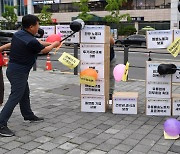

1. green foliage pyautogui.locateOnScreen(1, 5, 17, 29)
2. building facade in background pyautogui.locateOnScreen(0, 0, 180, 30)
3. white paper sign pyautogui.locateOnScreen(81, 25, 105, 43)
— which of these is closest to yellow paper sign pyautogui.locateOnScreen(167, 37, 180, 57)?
white paper sign pyautogui.locateOnScreen(81, 25, 105, 43)

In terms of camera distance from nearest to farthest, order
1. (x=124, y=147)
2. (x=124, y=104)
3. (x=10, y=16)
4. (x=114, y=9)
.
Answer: (x=124, y=147), (x=124, y=104), (x=114, y=9), (x=10, y=16)

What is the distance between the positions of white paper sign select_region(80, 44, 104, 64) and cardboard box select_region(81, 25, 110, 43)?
95 millimetres

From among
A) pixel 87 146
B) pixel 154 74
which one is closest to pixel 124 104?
pixel 154 74

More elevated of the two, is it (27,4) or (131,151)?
(27,4)

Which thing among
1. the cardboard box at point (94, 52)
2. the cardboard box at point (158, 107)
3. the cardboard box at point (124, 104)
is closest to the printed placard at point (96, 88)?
the cardboard box at point (124, 104)

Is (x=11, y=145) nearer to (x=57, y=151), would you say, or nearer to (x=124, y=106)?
(x=57, y=151)

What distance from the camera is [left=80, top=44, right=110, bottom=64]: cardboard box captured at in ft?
18.8

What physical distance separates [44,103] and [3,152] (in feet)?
8.88

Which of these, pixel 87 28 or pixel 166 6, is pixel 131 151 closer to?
pixel 87 28

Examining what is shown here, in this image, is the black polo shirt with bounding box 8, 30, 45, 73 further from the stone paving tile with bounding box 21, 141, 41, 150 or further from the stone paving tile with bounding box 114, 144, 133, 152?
the stone paving tile with bounding box 114, 144, 133, 152

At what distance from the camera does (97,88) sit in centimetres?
587

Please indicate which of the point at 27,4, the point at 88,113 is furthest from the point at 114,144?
the point at 27,4

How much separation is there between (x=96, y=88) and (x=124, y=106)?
633mm

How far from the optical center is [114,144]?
4.26 m
